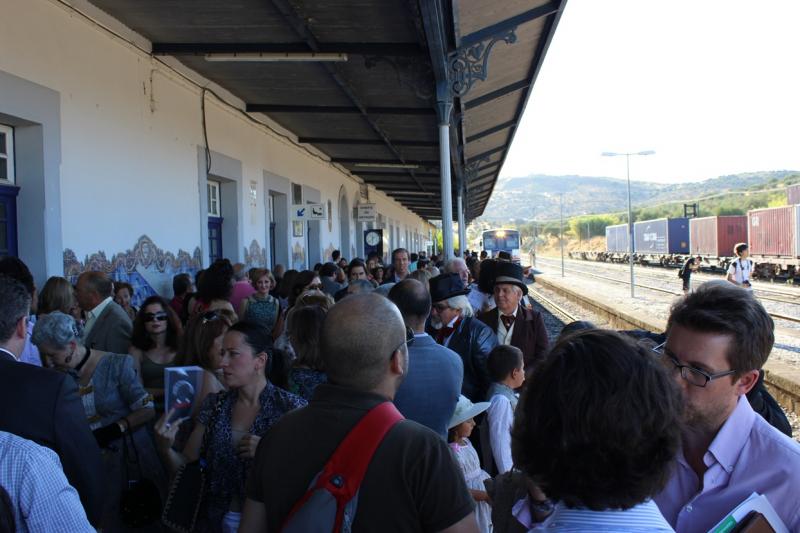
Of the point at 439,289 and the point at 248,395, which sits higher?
the point at 439,289

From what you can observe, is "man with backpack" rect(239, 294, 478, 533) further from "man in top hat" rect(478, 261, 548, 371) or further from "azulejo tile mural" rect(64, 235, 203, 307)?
"azulejo tile mural" rect(64, 235, 203, 307)

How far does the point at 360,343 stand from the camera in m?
2.00

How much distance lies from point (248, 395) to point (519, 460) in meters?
1.76

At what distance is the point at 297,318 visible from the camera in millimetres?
3740

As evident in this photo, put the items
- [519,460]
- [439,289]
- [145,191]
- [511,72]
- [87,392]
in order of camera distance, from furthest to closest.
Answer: [511,72], [145,191], [439,289], [87,392], [519,460]

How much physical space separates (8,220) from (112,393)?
314cm

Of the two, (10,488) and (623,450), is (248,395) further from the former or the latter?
(623,450)

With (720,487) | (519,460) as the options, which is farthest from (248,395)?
(720,487)

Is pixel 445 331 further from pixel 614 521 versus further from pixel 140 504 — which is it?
pixel 614 521

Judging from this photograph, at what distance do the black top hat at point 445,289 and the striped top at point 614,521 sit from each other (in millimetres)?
3317

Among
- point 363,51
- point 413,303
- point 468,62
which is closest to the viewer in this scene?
point 413,303

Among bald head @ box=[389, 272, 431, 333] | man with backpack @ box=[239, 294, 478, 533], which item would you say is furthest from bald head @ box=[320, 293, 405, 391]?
bald head @ box=[389, 272, 431, 333]

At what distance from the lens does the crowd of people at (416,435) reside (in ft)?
4.77

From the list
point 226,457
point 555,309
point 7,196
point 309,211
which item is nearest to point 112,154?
point 7,196
